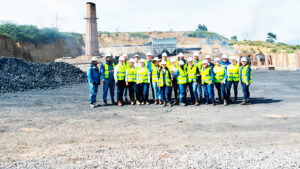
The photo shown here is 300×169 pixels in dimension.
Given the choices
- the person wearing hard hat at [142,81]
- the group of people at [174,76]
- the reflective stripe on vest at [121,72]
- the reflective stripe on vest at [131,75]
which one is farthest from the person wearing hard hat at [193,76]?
the reflective stripe on vest at [121,72]

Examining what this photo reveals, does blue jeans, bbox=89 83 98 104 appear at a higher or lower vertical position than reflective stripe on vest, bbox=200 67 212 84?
lower

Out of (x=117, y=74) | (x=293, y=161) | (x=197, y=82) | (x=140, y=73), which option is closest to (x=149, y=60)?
(x=140, y=73)

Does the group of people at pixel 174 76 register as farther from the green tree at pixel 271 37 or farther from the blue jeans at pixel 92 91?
the green tree at pixel 271 37

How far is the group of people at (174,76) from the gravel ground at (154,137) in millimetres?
823

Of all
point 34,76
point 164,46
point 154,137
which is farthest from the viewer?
point 164,46

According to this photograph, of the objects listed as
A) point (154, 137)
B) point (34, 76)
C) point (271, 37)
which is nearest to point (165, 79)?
point (154, 137)

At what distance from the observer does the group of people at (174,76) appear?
9.23 m

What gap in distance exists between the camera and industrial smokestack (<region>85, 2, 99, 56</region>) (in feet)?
109

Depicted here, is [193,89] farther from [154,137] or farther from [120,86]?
[154,137]

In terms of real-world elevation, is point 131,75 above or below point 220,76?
above

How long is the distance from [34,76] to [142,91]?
12.7 m

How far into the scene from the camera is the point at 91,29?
112 ft

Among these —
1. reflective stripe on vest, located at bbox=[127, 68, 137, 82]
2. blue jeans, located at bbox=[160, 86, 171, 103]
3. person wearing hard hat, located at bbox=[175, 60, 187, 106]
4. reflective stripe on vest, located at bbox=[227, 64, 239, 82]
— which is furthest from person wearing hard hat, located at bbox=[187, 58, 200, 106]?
reflective stripe on vest, located at bbox=[127, 68, 137, 82]

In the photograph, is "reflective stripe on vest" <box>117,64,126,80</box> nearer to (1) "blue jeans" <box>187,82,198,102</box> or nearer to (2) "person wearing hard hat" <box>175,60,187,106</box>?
(2) "person wearing hard hat" <box>175,60,187,106</box>
